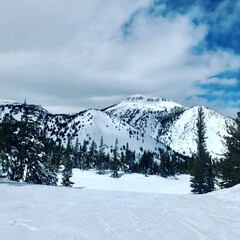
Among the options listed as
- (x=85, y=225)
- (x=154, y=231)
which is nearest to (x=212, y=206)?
(x=154, y=231)

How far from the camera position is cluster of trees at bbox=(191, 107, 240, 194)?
29.7m

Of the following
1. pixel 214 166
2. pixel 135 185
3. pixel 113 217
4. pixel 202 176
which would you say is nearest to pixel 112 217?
pixel 113 217

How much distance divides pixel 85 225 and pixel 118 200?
3533 mm

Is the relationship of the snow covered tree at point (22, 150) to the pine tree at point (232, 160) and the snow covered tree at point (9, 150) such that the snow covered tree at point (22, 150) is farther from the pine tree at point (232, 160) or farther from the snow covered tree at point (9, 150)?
the pine tree at point (232, 160)

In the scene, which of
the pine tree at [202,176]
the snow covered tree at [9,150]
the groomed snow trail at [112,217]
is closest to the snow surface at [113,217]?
the groomed snow trail at [112,217]

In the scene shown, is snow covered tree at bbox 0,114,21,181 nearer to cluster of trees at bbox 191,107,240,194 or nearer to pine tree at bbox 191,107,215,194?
cluster of trees at bbox 191,107,240,194

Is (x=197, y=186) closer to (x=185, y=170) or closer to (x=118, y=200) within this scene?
(x=118, y=200)

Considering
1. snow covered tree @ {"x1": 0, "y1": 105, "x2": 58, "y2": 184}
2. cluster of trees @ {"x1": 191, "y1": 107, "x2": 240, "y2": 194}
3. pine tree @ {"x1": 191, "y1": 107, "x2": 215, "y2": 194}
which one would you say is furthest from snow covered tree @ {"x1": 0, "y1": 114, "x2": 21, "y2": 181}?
pine tree @ {"x1": 191, "y1": 107, "x2": 215, "y2": 194}

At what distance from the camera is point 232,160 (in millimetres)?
29359

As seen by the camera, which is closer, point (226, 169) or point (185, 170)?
point (226, 169)

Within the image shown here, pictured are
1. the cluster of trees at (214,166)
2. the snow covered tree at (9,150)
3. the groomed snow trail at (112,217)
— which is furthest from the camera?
the cluster of trees at (214,166)

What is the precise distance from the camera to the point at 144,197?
38.5 feet

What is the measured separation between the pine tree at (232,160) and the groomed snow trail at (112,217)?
18897 millimetres

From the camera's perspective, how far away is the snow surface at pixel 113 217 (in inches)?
265
